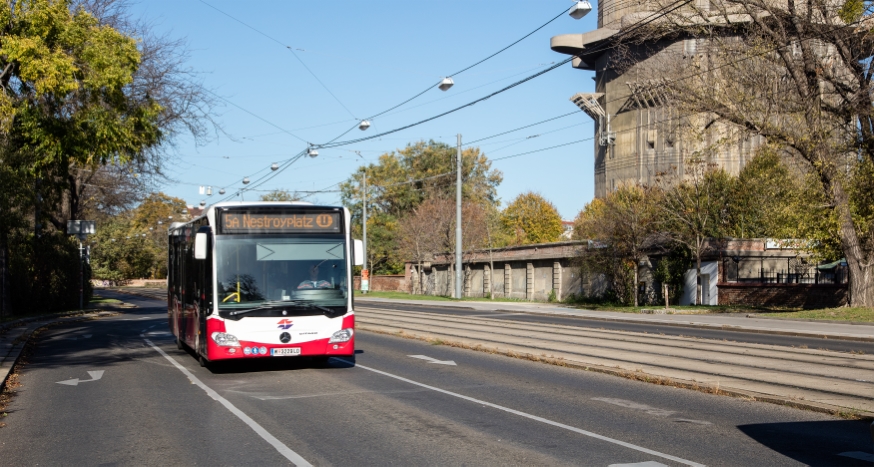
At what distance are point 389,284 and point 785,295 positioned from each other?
44149mm

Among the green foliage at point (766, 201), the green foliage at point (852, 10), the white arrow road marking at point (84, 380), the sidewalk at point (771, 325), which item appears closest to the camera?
the white arrow road marking at point (84, 380)

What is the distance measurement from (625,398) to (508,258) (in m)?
45.8

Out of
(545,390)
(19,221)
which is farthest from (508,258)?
(545,390)

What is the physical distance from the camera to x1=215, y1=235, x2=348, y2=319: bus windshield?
1348 centimetres

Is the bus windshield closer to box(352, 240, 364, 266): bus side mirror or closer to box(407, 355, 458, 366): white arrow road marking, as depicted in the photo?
box(352, 240, 364, 266): bus side mirror

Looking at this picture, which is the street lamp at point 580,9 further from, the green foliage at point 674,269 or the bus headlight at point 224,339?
the green foliage at point 674,269

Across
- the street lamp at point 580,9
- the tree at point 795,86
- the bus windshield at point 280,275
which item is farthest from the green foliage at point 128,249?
the bus windshield at point 280,275

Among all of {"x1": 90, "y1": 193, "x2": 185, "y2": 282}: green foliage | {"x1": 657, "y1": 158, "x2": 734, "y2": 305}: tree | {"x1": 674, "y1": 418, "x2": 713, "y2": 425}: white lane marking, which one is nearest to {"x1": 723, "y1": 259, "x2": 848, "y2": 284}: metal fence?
{"x1": 657, "y1": 158, "x2": 734, "y2": 305}: tree

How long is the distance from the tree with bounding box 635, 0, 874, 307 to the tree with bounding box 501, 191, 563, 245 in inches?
2079

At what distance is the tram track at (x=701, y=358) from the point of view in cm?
1150

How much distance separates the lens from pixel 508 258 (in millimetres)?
56750

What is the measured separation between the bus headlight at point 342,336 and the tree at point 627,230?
28.9 m

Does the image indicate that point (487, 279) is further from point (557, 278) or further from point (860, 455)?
point (860, 455)

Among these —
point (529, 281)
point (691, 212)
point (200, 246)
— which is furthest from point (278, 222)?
point (529, 281)
